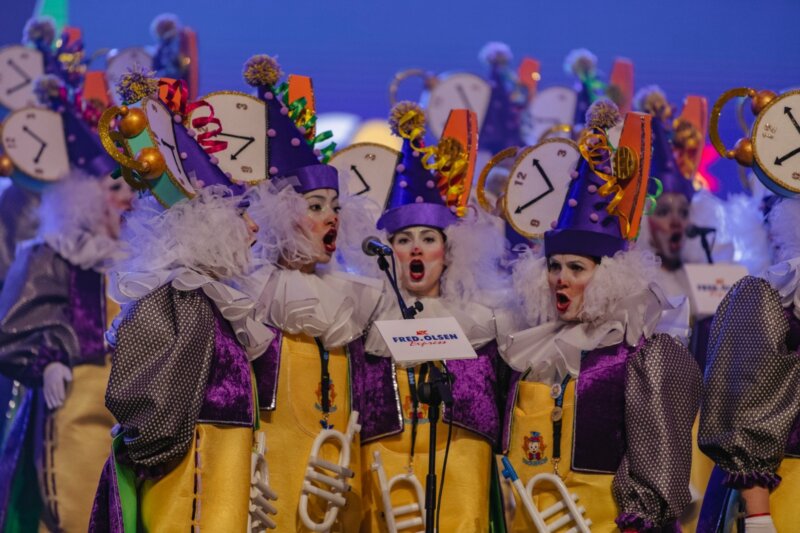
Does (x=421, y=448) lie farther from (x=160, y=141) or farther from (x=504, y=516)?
(x=160, y=141)

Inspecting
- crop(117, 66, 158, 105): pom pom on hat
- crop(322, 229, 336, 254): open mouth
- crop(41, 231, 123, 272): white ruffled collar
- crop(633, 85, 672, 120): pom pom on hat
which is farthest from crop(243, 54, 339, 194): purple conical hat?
crop(633, 85, 672, 120): pom pom on hat

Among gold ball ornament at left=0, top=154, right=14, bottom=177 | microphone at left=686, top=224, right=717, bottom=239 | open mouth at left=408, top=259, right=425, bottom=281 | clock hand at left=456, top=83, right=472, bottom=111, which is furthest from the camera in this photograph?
clock hand at left=456, top=83, right=472, bottom=111

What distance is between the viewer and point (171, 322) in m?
3.86

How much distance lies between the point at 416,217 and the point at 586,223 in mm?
722

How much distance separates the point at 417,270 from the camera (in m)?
4.70

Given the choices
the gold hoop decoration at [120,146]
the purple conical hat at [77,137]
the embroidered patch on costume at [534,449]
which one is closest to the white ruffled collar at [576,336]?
the embroidered patch on costume at [534,449]

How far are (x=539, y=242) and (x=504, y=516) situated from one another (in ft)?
3.67

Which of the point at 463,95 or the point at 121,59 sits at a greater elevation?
the point at 121,59

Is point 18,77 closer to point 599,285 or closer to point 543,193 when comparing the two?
point 543,193

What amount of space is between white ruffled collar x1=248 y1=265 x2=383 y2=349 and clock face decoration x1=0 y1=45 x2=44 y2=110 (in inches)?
133

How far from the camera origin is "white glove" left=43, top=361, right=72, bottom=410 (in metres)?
5.98

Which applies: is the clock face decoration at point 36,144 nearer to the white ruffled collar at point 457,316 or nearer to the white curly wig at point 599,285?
the white ruffled collar at point 457,316

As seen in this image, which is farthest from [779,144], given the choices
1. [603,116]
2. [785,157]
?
[603,116]

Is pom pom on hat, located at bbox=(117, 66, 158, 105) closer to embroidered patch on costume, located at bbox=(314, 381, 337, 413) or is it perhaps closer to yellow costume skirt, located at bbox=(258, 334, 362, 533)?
yellow costume skirt, located at bbox=(258, 334, 362, 533)
